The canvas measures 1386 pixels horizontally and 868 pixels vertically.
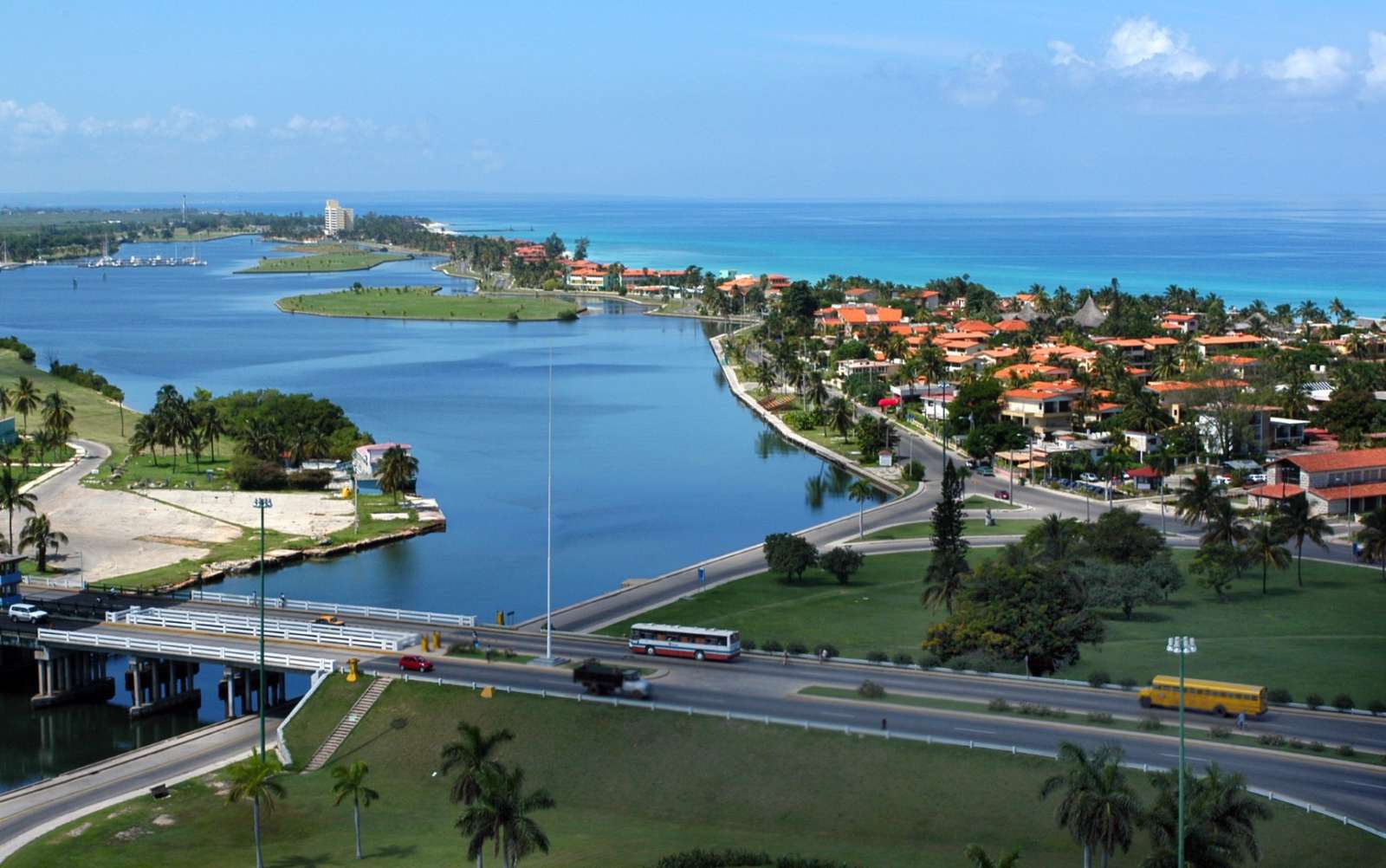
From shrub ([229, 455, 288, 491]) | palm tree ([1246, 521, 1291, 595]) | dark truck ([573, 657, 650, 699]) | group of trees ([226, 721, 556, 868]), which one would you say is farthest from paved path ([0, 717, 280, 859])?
shrub ([229, 455, 288, 491])

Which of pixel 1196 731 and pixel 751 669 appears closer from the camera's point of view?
pixel 1196 731

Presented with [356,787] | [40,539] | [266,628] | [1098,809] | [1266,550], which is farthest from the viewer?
[40,539]

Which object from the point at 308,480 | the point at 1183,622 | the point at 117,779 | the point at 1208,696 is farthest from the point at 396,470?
the point at 1208,696

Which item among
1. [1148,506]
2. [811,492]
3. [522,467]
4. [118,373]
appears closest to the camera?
[1148,506]

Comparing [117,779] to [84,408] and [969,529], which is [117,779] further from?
[84,408]

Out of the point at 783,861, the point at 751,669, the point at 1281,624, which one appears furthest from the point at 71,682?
the point at 1281,624

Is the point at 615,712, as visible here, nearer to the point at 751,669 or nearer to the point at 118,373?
the point at 751,669
